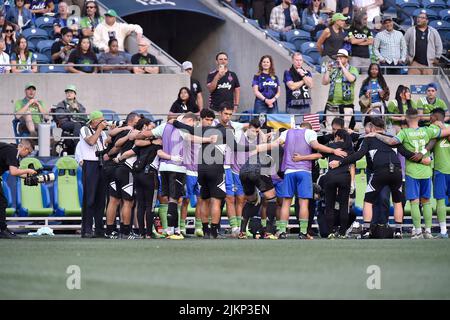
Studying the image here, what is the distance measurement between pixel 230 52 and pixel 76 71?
5.17 m

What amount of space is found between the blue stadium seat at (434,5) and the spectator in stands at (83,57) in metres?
9.45

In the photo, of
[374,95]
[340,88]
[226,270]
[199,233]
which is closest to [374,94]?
[374,95]

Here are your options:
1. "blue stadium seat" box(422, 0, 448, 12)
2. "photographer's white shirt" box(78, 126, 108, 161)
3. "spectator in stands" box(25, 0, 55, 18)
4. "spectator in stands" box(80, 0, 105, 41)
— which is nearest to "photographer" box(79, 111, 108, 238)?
"photographer's white shirt" box(78, 126, 108, 161)

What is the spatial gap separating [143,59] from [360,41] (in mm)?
4580

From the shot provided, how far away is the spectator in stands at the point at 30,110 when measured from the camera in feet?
71.5

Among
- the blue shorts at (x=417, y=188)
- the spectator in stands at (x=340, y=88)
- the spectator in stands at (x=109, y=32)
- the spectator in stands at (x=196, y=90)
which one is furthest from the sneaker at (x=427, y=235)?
the spectator in stands at (x=109, y=32)

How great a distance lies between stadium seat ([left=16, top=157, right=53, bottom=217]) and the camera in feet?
67.7

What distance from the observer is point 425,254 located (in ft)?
43.3

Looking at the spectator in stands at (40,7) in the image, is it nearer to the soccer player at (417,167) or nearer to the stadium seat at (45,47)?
the stadium seat at (45,47)

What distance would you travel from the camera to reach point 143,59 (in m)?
24.0

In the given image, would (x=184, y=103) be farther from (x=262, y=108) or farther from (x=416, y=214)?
(x=416, y=214)
